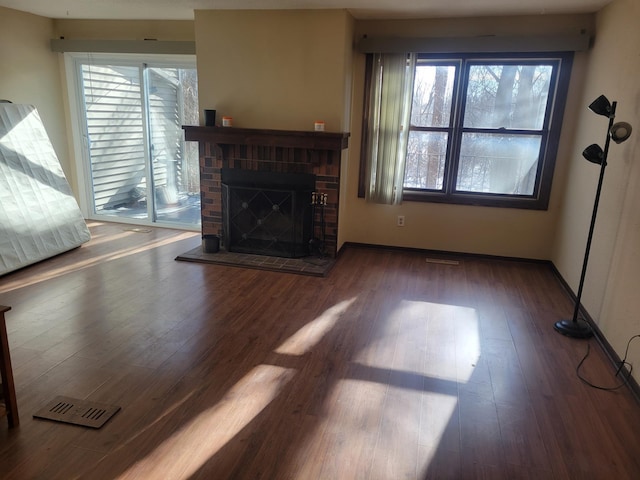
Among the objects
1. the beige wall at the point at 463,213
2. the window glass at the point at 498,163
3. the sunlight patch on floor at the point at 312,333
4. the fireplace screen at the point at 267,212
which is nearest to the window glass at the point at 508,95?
the window glass at the point at 498,163

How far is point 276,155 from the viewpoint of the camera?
14.4 feet

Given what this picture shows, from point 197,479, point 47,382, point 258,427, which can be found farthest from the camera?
point 47,382

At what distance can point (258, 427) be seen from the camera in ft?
6.75

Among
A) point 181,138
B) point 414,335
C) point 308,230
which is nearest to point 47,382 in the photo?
point 414,335

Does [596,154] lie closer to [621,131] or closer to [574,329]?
[621,131]

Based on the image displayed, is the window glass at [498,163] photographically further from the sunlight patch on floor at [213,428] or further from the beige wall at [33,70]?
the beige wall at [33,70]

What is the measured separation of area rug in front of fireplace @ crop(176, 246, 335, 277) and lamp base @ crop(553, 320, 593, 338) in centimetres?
196

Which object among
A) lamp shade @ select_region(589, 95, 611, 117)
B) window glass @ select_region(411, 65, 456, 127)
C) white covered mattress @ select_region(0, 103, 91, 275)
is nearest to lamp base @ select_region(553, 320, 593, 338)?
lamp shade @ select_region(589, 95, 611, 117)

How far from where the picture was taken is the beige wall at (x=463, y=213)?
13.5 feet

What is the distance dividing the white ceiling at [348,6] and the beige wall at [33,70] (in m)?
0.23

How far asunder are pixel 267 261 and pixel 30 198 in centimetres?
Answer: 230

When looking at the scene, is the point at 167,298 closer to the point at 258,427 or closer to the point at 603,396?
the point at 258,427

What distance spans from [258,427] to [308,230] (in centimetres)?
263

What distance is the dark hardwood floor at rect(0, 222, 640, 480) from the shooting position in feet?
6.16
